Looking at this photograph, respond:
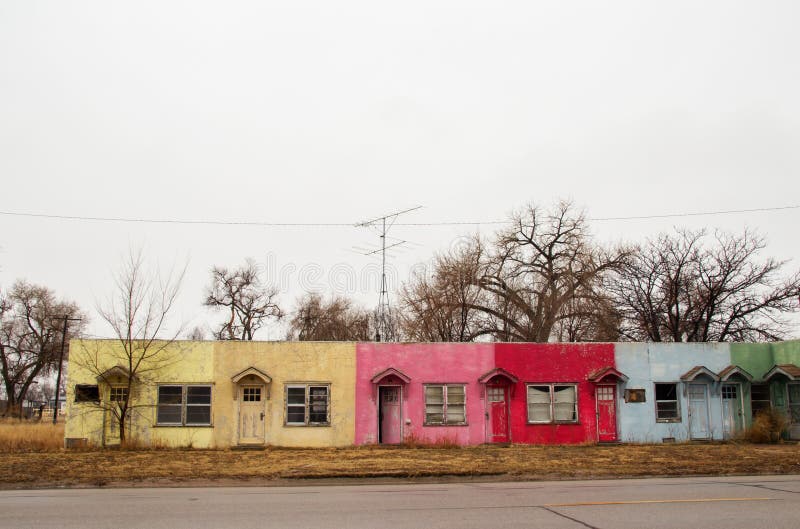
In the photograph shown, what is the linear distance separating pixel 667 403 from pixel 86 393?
21.0 m

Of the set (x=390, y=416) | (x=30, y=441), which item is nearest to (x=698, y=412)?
(x=390, y=416)

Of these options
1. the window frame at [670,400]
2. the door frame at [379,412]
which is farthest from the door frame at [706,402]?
the door frame at [379,412]

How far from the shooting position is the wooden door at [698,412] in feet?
91.1

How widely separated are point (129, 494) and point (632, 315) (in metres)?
32.6

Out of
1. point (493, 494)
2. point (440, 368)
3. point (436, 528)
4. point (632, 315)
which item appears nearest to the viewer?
point (436, 528)

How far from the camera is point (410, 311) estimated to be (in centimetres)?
4384

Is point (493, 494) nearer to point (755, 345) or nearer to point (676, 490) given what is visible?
point (676, 490)

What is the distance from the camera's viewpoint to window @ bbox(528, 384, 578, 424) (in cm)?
2723

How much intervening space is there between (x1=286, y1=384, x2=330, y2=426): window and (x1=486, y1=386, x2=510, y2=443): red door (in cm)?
586

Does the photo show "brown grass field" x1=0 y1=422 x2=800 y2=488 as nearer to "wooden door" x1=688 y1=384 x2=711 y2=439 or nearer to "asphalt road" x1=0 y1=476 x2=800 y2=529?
"wooden door" x1=688 y1=384 x2=711 y2=439

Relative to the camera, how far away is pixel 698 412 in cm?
2800

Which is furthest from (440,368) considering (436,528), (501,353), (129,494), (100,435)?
(436,528)

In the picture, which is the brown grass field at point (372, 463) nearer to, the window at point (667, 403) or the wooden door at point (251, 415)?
the wooden door at point (251, 415)

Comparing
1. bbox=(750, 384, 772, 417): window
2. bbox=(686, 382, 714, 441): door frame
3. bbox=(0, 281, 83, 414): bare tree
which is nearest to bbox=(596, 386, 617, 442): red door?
bbox=(686, 382, 714, 441): door frame
